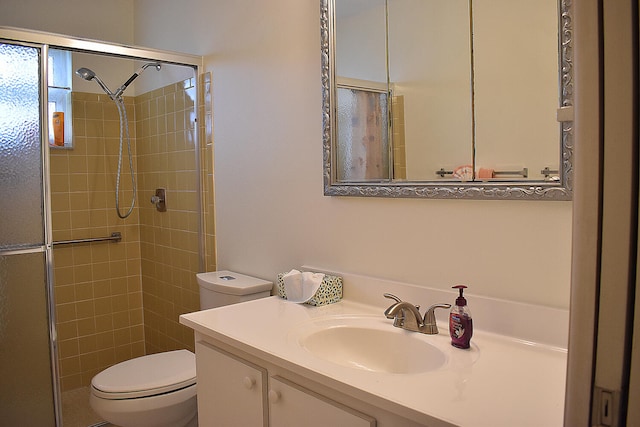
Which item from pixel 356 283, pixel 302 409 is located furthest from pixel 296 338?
pixel 356 283

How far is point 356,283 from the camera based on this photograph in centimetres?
184

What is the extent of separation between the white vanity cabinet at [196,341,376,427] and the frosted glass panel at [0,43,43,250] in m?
1.06

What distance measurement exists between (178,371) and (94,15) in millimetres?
2316

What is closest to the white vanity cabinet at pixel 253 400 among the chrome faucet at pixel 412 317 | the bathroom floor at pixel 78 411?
the chrome faucet at pixel 412 317

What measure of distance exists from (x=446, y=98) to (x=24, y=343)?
2014 millimetres

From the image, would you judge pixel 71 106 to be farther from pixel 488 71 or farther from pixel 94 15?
pixel 488 71

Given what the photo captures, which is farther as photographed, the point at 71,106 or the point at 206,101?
the point at 71,106

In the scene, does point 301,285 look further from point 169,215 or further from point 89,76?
point 89,76

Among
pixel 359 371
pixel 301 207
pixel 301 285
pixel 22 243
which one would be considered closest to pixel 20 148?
pixel 22 243

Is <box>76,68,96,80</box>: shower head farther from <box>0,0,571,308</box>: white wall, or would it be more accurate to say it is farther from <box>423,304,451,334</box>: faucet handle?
<box>423,304,451,334</box>: faucet handle

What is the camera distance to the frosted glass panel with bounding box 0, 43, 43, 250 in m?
2.15

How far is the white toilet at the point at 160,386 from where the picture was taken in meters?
2.06

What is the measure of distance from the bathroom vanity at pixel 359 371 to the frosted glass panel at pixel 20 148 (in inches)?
39.1

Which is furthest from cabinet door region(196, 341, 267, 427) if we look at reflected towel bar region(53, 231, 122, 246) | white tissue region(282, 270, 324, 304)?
reflected towel bar region(53, 231, 122, 246)
